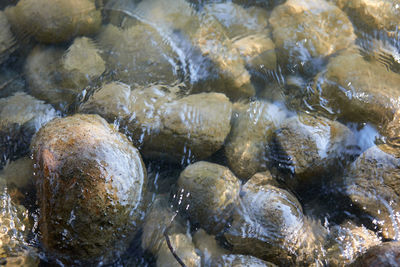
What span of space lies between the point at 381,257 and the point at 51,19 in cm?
341

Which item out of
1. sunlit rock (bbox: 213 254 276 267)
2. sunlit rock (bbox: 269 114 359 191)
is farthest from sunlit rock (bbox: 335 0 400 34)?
sunlit rock (bbox: 213 254 276 267)

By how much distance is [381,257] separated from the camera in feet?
5.92

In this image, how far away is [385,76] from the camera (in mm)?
2818

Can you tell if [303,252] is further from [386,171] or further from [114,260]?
[114,260]

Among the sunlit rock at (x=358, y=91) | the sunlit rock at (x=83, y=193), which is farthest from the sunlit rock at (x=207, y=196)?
the sunlit rock at (x=358, y=91)

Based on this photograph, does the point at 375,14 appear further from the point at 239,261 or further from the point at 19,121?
the point at 19,121

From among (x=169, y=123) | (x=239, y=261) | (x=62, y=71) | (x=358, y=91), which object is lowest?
(x=239, y=261)

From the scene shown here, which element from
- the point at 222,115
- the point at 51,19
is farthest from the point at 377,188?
the point at 51,19

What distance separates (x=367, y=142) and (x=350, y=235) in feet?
2.75

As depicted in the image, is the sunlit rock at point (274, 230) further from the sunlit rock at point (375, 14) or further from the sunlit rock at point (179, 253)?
the sunlit rock at point (375, 14)

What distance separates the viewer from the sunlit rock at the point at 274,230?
217cm

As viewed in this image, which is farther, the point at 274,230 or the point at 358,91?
the point at 358,91

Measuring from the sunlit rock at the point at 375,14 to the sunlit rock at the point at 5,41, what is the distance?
362 cm

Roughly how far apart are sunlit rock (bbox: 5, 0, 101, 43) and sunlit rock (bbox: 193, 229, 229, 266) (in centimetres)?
237
